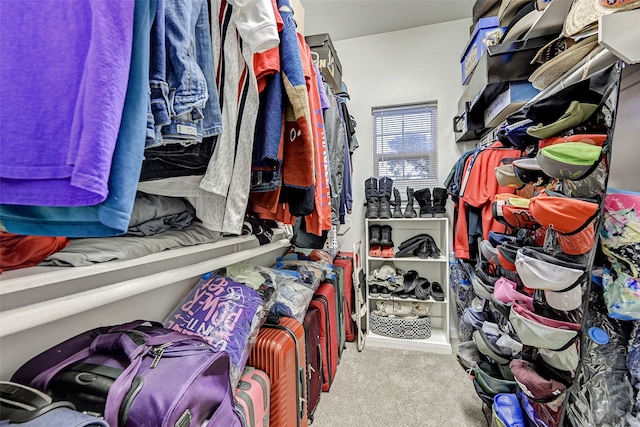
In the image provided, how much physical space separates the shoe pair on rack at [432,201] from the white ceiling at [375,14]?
1504mm

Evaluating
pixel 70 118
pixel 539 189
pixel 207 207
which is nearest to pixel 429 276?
→ pixel 539 189

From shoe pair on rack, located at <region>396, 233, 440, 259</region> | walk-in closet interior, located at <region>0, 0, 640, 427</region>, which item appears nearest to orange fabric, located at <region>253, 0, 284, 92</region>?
walk-in closet interior, located at <region>0, 0, 640, 427</region>

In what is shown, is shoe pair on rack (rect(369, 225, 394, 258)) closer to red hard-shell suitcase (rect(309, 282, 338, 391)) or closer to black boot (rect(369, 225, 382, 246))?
black boot (rect(369, 225, 382, 246))

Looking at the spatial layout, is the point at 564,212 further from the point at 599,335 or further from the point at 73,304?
the point at 73,304

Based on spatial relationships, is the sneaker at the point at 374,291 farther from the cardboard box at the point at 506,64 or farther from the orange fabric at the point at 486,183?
the cardboard box at the point at 506,64

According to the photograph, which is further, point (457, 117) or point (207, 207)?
point (457, 117)

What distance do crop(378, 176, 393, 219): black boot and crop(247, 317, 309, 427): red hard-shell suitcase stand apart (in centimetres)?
140

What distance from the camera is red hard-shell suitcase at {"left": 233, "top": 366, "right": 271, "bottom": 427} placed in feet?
2.89

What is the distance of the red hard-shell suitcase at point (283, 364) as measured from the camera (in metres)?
1.09

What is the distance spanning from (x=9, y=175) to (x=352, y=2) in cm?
260

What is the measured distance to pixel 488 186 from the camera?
1.71 meters

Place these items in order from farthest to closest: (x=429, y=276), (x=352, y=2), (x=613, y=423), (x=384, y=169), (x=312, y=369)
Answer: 1. (x=384, y=169)
2. (x=429, y=276)
3. (x=352, y=2)
4. (x=312, y=369)
5. (x=613, y=423)

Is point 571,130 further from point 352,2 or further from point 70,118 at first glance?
point 352,2

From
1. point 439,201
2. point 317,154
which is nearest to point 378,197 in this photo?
point 439,201
